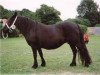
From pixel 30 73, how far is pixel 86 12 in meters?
43.4

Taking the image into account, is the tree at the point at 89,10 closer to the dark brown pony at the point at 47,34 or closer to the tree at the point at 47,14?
the tree at the point at 47,14

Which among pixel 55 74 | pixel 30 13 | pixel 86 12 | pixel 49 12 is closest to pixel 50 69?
pixel 55 74

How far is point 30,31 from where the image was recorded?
9.79m

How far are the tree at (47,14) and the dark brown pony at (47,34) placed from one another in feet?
101

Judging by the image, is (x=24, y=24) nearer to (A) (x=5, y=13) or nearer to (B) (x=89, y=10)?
(A) (x=5, y=13)

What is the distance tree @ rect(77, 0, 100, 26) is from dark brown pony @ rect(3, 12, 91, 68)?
4080cm

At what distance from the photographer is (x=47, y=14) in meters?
42.9

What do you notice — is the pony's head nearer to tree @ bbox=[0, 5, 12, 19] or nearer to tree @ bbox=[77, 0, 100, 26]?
tree @ bbox=[0, 5, 12, 19]

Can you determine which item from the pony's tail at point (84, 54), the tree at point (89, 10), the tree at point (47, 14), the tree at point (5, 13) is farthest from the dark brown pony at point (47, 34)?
the tree at point (89, 10)

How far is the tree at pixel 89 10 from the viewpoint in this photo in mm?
50281

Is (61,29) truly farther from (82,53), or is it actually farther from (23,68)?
(23,68)

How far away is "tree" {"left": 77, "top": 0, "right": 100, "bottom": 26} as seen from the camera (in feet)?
165

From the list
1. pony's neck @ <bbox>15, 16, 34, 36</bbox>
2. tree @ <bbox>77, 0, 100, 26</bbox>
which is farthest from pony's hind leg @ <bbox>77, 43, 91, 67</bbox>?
tree @ <bbox>77, 0, 100, 26</bbox>

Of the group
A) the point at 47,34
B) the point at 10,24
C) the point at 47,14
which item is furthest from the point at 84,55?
the point at 47,14
